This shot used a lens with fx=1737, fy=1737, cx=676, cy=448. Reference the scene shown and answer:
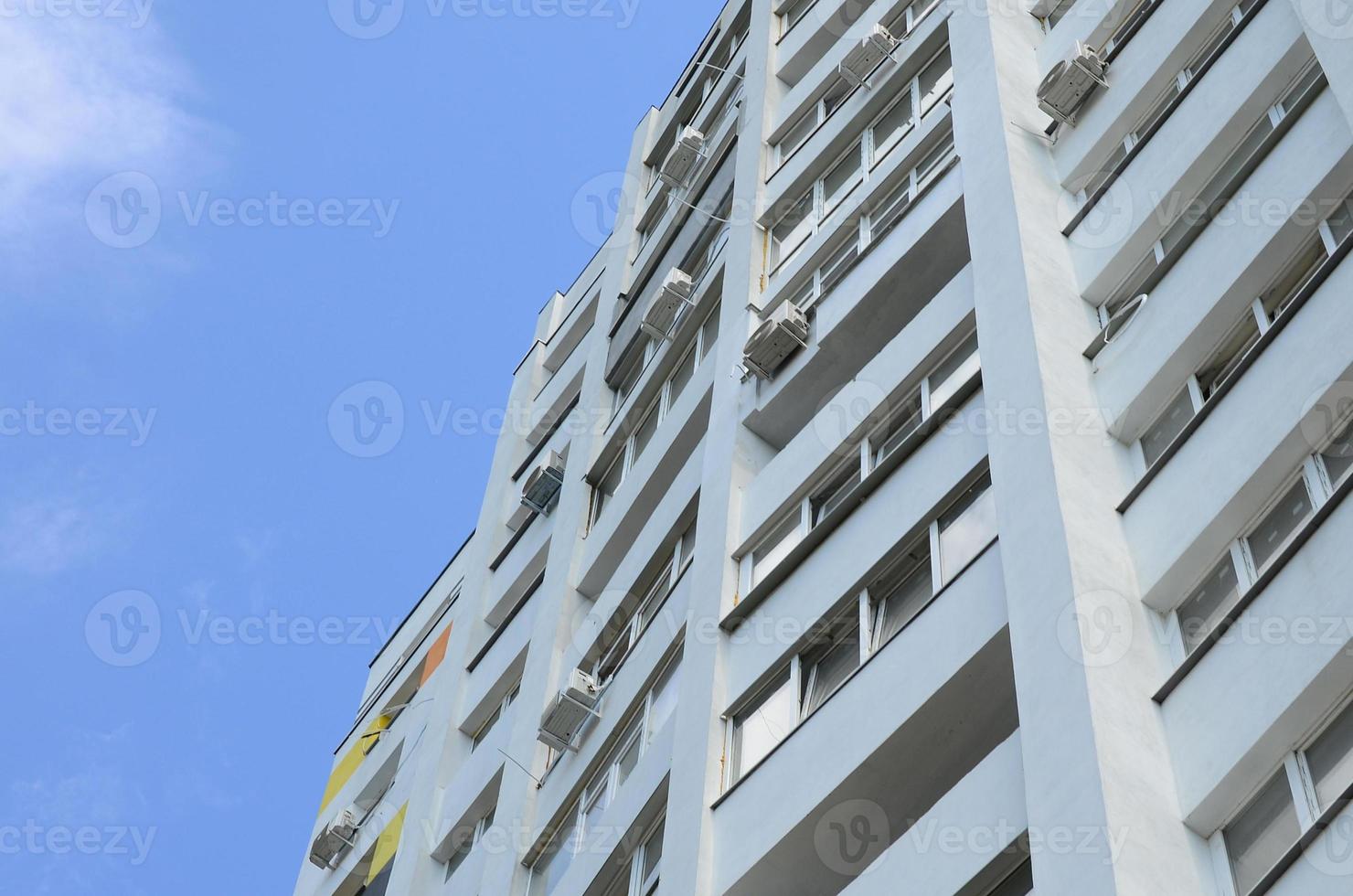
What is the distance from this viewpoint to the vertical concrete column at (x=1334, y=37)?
13.9 m

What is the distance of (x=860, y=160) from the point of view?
23594 millimetres

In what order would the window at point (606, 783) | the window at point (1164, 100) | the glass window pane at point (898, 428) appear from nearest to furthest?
the glass window pane at point (898, 428)
the window at point (1164, 100)
the window at point (606, 783)

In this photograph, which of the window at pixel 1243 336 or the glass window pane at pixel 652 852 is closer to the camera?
the window at pixel 1243 336

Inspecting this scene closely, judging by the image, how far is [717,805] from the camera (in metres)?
14.9

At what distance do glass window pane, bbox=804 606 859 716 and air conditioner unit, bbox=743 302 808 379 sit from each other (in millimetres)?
4828

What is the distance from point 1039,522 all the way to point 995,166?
615 centimetres

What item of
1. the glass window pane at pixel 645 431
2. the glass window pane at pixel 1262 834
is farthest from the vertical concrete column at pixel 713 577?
the glass window pane at pixel 1262 834

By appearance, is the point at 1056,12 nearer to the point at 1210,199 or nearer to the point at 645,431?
the point at 1210,199

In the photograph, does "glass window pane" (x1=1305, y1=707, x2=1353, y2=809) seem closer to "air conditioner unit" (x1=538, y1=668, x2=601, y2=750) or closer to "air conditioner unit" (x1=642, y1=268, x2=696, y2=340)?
"air conditioner unit" (x1=538, y1=668, x2=601, y2=750)

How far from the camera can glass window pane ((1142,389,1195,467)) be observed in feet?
45.9

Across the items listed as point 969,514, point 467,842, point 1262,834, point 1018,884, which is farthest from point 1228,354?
point 467,842

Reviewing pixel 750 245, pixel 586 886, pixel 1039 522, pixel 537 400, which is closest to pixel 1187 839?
pixel 1039 522

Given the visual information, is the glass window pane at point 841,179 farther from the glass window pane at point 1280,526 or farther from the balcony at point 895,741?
the glass window pane at point 1280,526

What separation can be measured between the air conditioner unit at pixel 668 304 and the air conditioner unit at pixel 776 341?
553 cm
